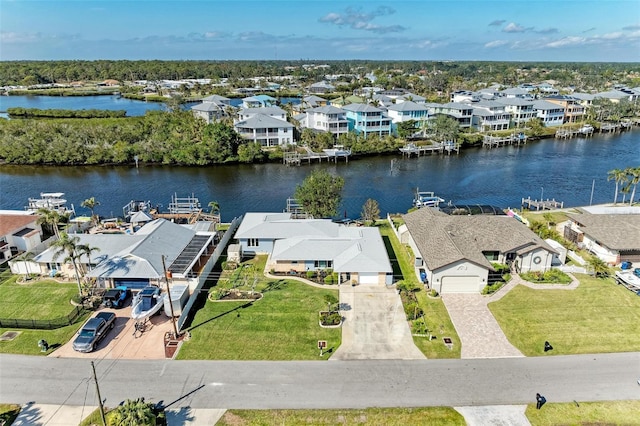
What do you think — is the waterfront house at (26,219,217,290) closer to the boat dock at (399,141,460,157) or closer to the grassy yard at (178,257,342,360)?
the grassy yard at (178,257,342,360)

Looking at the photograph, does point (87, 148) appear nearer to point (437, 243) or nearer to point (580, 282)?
point (437, 243)

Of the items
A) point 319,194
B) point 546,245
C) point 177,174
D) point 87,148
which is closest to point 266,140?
point 177,174

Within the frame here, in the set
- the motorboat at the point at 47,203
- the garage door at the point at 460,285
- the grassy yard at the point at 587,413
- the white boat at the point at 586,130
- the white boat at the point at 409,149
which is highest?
the white boat at the point at 586,130

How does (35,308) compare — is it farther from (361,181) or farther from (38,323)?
(361,181)

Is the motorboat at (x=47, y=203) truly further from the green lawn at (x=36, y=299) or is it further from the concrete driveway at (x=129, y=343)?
the concrete driveway at (x=129, y=343)

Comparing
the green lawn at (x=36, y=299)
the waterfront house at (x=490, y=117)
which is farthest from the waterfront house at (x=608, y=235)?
the waterfront house at (x=490, y=117)

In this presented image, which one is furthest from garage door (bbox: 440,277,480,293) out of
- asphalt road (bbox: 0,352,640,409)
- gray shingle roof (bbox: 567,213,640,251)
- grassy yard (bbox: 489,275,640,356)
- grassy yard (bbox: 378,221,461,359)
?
gray shingle roof (bbox: 567,213,640,251)
